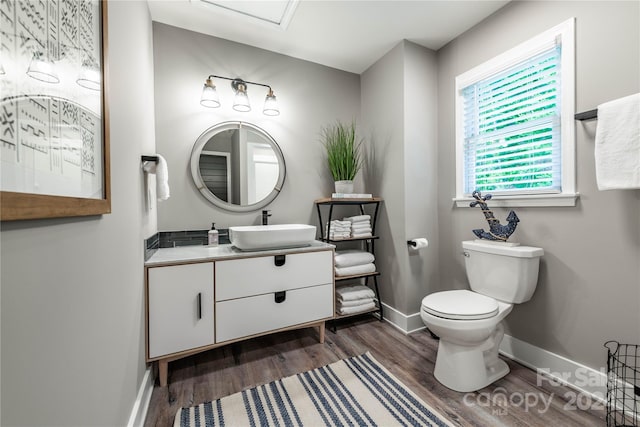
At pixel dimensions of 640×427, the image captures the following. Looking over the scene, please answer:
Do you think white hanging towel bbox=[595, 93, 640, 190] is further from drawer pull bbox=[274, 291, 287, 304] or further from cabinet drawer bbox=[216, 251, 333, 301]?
drawer pull bbox=[274, 291, 287, 304]

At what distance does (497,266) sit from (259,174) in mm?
1881

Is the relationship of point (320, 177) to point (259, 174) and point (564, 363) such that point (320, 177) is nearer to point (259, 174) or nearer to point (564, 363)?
point (259, 174)

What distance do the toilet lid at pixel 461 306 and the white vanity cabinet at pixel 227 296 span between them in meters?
0.74

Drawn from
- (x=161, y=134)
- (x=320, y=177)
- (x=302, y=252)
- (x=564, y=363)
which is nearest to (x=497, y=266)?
(x=564, y=363)

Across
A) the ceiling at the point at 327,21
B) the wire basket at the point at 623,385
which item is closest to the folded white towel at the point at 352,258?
the wire basket at the point at 623,385

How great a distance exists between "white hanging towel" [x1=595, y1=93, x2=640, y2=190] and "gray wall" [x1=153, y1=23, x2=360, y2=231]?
184cm

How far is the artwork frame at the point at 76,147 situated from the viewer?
46 cm

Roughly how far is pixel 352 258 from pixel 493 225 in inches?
42.0

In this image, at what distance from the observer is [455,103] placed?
7.19ft

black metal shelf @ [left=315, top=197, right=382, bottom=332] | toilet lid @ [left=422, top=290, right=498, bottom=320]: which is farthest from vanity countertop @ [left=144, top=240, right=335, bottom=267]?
toilet lid @ [left=422, top=290, right=498, bottom=320]

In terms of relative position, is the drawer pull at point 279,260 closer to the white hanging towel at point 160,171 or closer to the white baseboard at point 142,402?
the white hanging towel at point 160,171

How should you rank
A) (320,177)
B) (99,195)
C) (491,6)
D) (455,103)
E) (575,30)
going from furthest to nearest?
(320,177) < (455,103) < (491,6) < (575,30) < (99,195)

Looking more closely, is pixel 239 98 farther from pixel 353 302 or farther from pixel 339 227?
pixel 353 302

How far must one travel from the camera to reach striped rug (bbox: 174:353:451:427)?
51.6 inches
